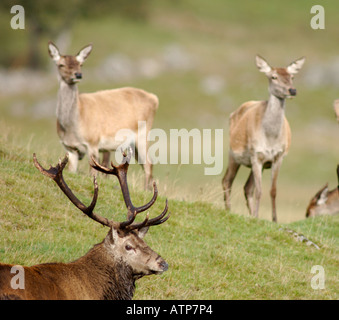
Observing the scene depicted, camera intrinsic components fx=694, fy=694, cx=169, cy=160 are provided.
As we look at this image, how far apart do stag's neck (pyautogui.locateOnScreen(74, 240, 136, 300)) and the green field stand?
1064mm

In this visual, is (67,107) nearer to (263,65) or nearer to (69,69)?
(69,69)

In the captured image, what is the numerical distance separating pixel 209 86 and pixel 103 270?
34317 mm

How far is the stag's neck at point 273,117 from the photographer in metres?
12.0

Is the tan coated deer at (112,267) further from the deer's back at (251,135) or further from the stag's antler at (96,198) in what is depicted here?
the deer's back at (251,135)

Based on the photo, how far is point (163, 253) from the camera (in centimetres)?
765

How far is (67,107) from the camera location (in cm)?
1141

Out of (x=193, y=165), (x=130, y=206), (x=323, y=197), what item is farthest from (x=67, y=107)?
(x=193, y=165)

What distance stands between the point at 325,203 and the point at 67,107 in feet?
18.1

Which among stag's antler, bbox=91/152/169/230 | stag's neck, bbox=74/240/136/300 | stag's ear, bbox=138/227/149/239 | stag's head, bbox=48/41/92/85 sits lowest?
stag's neck, bbox=74/240/136/300

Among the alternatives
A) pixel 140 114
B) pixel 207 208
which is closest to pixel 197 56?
pixel 140 114

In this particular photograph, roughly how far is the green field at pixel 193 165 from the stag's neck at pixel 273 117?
3.90ft

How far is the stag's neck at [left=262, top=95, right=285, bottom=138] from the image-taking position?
12008 mm

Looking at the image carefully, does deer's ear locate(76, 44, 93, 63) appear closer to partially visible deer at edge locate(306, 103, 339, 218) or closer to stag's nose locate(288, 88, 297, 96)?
stag's nose locate(288, 88, 297, 96)

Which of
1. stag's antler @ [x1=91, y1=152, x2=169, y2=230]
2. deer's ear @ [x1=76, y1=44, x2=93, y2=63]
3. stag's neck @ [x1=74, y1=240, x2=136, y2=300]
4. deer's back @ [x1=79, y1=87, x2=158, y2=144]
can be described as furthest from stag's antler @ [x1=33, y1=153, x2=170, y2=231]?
deer's ear @ [x1=76, y1=44, x2=93, y2=63]
